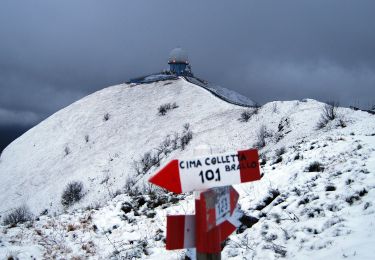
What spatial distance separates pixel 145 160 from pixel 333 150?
690 inches

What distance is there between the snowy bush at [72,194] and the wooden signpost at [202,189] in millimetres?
22386

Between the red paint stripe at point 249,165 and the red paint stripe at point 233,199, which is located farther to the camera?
the red paint stripe at point 233,199

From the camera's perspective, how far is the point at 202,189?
286 centimetres

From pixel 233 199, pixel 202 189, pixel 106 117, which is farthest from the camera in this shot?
pixel 106 117

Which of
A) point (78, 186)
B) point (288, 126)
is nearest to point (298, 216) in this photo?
point (288, 126)

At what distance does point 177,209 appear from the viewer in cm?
928

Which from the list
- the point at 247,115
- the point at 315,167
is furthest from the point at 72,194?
the point at 315,167

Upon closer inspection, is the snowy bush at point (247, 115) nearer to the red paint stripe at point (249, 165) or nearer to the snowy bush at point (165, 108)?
the snowy bush at point (165, 108)

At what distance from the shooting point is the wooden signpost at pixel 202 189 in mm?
2805

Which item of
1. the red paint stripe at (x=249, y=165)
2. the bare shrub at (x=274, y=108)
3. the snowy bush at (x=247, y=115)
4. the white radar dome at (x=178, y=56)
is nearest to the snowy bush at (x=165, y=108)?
the snowy bush at (x=247, y=115)

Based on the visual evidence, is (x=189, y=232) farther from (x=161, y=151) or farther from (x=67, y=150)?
(x=67, y=150)

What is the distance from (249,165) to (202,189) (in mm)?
515

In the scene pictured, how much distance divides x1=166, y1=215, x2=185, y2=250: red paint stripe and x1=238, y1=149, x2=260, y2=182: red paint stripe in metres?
0.66

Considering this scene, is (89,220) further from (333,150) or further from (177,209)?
(333,150)
